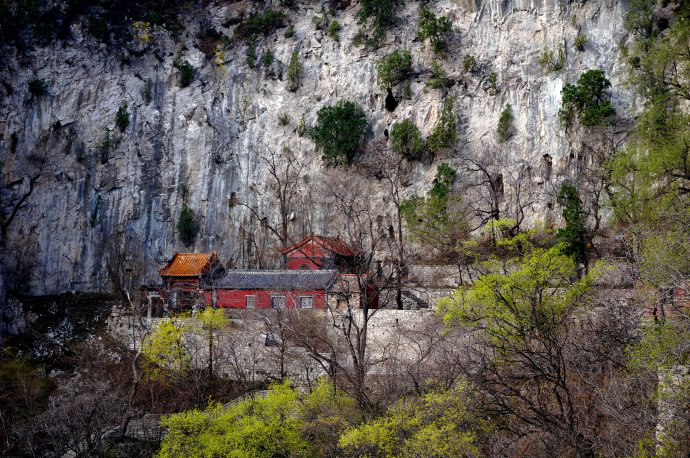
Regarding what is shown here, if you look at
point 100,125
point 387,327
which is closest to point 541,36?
point 387,327

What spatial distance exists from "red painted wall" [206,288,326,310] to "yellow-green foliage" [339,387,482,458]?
1326 cm

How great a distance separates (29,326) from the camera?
93.1ft

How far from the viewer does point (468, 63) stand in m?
37.1

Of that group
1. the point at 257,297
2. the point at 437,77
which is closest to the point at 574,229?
the point at 437,77

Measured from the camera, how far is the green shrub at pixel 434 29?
37.8 m

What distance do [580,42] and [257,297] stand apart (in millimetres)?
22709

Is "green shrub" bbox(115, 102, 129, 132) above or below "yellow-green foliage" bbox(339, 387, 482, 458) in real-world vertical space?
above

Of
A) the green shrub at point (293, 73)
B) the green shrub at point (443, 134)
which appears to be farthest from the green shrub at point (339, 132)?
the green shrub at point (443, 134)

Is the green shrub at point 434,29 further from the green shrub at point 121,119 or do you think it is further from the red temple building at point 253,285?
the green shrub at point 121,119

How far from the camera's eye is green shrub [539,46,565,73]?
3494 cm

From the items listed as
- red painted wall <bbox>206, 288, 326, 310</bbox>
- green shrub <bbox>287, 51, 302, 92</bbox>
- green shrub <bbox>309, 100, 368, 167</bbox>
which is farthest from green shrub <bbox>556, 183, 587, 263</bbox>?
green shrub <bbox>287, 51, 302, 92</bbox>

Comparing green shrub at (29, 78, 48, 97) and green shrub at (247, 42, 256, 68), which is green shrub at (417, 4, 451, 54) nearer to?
green shrub at (247, 42, 256, 68)

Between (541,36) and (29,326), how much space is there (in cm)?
3132

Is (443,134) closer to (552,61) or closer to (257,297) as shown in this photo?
(552,61)
